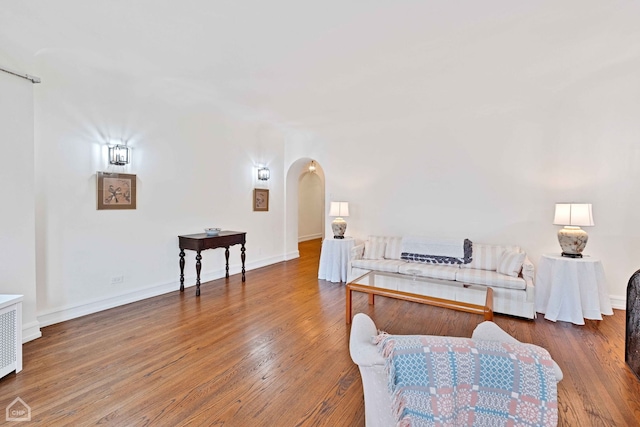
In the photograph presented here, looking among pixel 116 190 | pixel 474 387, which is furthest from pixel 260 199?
pixel 474 387

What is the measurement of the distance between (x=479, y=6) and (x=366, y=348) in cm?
239

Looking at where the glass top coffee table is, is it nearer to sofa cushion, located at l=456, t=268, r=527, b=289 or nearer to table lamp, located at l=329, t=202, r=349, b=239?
sofa cushion, located at l=456, t=268, r=527, b=289

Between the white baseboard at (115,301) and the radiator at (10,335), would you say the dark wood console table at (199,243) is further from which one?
the radiator at (10,335)

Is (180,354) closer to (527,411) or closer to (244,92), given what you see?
(527,411)

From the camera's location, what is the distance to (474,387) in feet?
3.29

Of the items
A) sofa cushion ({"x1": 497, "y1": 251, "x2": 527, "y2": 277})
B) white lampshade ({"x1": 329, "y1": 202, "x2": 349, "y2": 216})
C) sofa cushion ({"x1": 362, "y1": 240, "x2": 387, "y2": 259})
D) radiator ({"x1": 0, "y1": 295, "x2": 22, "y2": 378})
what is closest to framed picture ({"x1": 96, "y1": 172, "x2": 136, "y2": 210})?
radiator ({"x1": 0, "y1": 295, "x2": 22, "y2": 378})

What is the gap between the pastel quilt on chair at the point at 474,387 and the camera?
98 cm

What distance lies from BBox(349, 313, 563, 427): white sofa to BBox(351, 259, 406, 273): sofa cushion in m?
2.51

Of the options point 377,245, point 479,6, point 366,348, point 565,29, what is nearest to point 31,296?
point 366,348

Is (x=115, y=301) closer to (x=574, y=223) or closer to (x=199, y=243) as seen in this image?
(x=199, y=243)

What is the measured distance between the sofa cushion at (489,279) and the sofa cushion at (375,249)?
1.17m

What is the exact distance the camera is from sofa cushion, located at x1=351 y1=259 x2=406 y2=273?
397 centimetres

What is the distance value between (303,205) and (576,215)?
6.88 meters

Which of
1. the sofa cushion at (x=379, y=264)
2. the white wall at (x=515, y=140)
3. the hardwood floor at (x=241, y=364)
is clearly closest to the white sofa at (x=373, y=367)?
the hardwood floor at (x=241, y=364)
